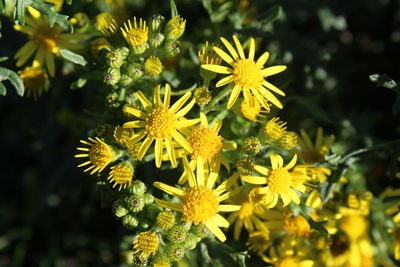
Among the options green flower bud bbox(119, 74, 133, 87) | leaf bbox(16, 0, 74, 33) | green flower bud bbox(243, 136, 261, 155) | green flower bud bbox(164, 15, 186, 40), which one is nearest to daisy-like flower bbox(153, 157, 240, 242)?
green flower bud bbox(243, 136, 261, 155)

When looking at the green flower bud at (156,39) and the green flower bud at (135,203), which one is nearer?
the green flower bud at (135,203)

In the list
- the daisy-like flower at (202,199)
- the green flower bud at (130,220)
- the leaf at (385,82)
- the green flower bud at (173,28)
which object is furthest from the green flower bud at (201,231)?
the leaf at (385,82)

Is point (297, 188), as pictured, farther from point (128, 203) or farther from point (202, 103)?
point (128, 203)

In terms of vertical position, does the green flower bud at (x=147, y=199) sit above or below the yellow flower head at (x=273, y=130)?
below

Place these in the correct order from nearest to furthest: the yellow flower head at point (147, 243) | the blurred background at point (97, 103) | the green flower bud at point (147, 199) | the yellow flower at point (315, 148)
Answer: the yellow flower head at point (147, 243) → the green flower bud at point (147, 199) → the yellow flower at point (315, 148) → the blurred background at point (97, 103)

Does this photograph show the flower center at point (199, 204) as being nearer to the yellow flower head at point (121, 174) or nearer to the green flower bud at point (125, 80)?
the yellow flower head at point (121, 174)

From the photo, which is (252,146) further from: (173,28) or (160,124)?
(173,28)

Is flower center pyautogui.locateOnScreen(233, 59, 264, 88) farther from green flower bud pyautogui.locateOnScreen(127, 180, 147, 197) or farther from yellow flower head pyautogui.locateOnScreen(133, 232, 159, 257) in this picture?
yellow flower head pyautogui.locateOnScreen(133, 232, 159, 257)

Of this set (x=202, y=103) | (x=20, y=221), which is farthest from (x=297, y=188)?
(x=20, y=221)
